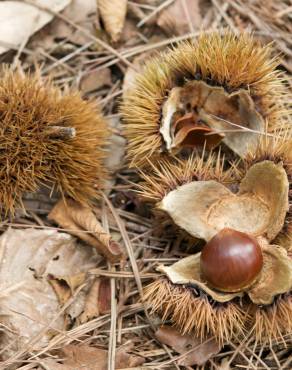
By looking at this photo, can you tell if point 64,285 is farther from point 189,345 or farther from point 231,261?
point 231,261

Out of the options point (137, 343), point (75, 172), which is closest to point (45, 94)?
point (75, 172)

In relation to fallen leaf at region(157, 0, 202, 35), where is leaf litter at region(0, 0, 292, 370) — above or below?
below

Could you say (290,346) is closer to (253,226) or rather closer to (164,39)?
(253,226)

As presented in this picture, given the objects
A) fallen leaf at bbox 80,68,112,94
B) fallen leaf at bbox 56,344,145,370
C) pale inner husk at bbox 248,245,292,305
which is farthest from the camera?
fallen leaf at bbox 80,68,112,94

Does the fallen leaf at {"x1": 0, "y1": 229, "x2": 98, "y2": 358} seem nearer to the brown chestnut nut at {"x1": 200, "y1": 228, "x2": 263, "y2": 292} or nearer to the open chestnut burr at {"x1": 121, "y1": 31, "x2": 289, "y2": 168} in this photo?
the open chestnut burr at {"x1": 121, "y1": 31, "x2": 289, "y2": 168}

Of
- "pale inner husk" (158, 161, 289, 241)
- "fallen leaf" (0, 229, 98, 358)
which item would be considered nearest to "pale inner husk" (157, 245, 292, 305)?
"pale inner husk" (158, 161, 289, 241)

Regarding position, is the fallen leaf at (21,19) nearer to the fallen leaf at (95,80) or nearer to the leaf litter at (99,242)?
the leaf litter at (99,242)

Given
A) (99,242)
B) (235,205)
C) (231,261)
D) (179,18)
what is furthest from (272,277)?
(179,18)
